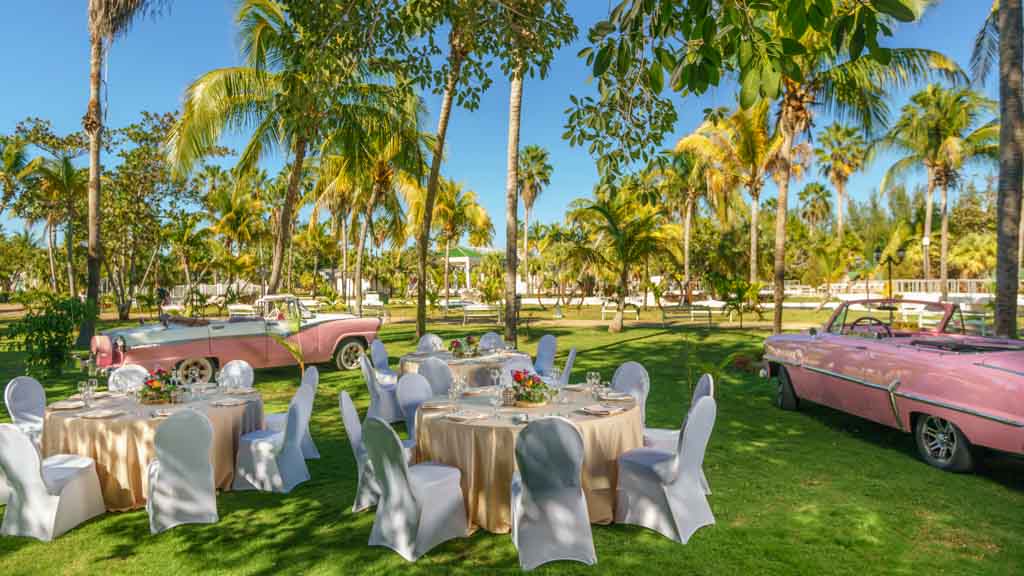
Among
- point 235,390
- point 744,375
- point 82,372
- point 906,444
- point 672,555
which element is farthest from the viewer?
point 82,372

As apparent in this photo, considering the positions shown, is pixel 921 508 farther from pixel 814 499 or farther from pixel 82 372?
pixel 82 372

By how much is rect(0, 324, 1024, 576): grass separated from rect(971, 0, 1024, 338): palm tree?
259 centimetres

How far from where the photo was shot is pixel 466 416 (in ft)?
16.4

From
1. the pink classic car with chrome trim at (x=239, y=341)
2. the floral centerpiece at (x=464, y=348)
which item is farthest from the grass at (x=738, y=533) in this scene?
the pink classic car with chrome trim at (x=239, y=341)

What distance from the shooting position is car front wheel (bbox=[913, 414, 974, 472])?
18.6 feet

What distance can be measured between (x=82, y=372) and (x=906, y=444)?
15.1 m

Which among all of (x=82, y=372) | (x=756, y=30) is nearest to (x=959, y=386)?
(x=756, y=30)

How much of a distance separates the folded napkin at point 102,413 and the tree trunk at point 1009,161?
10.3 metres

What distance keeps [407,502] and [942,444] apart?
5.33m

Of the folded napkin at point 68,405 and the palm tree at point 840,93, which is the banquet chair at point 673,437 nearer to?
the folded napkin at point 68,405

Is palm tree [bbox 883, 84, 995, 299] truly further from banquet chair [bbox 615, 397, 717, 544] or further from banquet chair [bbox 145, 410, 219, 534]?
banquet chair [bbox 145, 410, 219, 534]

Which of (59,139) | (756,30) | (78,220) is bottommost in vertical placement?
(756,30)

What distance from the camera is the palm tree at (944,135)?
26.6 metres

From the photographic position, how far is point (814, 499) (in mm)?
5297
